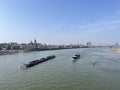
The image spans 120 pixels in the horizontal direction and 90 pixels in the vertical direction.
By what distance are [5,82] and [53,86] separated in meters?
10.0

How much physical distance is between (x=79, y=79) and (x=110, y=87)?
6972mm

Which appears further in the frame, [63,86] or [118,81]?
[118,81]

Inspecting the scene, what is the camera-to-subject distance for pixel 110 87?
89.8ft

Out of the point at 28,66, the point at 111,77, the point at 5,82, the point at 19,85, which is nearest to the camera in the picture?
the point at 19,85

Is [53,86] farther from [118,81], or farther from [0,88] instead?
[118,81]

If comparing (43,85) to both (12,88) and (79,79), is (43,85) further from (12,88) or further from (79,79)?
(79,79)

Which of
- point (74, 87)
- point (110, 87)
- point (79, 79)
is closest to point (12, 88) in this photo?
point (74, 87)

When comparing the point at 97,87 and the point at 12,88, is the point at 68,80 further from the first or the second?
the point at 12,88

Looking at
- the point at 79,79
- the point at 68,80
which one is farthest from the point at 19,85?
the point at 79,79

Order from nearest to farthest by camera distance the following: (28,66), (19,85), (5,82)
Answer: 1. (19,85)
2. (5,82)
3. (28,66)

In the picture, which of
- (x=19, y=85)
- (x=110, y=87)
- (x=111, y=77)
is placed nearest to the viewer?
(x=110, y=87)

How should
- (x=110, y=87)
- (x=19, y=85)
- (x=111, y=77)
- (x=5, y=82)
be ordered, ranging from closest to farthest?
(x=110, y=87), (x=19, y=85), (x=5, y=82), (x=111, y=77)

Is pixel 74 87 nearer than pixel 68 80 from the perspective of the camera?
Yes

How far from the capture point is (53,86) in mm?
28312
